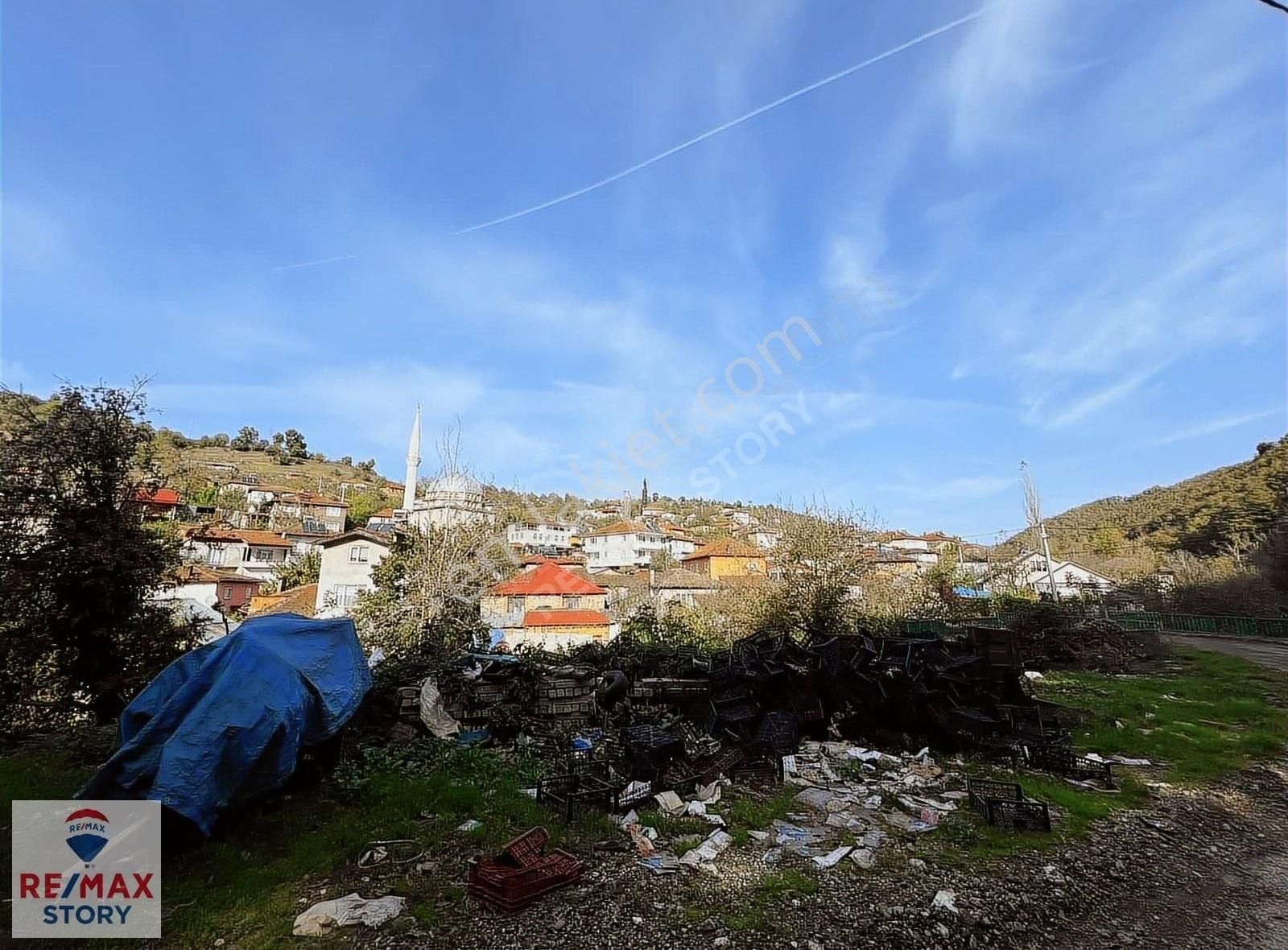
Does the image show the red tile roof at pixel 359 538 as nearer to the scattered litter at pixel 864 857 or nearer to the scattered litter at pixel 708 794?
the scattered litter at pixel 708 794

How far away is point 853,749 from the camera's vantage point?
7.35 meters

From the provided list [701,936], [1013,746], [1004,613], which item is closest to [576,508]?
[1004,613]

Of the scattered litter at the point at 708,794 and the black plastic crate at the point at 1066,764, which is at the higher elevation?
the scattered litter at the point at 708,794

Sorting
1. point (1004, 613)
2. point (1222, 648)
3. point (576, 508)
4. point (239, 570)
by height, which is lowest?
point (1222, 648)

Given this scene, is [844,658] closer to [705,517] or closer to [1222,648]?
[1222,648]

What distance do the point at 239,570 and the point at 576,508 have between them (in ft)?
72.5

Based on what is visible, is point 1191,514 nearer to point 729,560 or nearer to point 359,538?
point 729,560

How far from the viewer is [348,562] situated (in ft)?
89.9

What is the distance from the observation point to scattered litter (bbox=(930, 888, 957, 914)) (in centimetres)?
380

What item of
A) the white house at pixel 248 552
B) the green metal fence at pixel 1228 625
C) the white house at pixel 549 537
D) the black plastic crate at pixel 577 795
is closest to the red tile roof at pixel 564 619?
the black plastic crate at pixel 577 795

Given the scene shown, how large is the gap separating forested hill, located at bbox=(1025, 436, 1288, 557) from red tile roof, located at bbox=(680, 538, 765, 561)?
26003 mm

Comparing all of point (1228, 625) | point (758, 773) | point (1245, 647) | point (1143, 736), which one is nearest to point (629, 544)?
point (1228, 625)

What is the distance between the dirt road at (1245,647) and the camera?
14938 mm

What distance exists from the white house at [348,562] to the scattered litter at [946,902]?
87.7 feet
